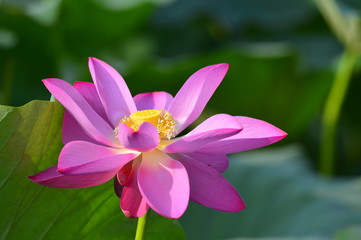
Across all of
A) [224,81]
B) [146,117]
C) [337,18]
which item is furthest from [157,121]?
[337,18]

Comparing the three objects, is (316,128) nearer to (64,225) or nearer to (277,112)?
(277,112)

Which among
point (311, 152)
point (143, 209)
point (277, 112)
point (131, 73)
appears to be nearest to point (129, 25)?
point (131, 73)

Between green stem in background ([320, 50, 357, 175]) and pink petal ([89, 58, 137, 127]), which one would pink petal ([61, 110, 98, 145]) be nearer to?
pink petal ([89, 58, 137, 127])

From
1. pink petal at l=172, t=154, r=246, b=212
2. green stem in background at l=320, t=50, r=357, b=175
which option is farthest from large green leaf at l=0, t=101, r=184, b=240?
green stem in background at l=320, t=50, r=357, b=175

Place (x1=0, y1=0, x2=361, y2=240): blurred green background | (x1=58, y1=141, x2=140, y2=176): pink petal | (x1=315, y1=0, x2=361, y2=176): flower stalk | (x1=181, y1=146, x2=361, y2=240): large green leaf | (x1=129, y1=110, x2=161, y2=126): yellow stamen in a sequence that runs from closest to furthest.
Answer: (x1=58, y1=141, x2=140, y2=176): pink petal < (x1=129, y1=110, x2=161, y2=126): yellow stamen < (x1=181, y1=146, x2=361, y2=240): large green leaf < (x1=0, y1=0, x2=361, y2=240): blurred green background < (x1=315, y1=0, x2=361, y2=176): flower stalk

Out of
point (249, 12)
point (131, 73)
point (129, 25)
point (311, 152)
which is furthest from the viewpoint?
point (249, 12)

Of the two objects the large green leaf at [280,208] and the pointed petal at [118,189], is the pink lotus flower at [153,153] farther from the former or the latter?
the large green leaf at [280,208]

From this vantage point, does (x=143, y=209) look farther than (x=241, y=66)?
No
